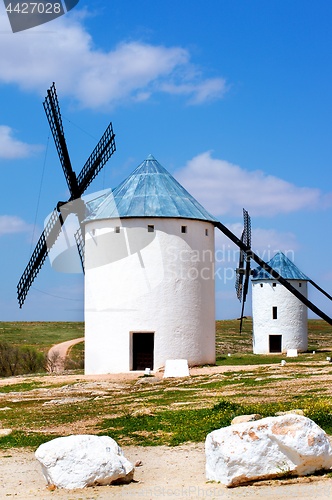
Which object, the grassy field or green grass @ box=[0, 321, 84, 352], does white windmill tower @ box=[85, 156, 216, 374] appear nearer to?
the grassy field

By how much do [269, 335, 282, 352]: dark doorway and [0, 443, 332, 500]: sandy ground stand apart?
33.1 meters

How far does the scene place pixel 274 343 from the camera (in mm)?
43438

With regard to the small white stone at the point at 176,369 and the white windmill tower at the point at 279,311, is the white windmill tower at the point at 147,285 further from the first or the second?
the white windmill tower at the point at 279,311

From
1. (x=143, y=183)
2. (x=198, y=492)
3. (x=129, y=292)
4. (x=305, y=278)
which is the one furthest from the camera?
(x=305, y=278)

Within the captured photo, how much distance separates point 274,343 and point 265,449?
35.6m

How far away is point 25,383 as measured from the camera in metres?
24.9

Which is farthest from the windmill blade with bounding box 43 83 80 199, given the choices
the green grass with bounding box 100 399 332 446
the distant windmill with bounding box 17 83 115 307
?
the green grass with bounding box 100 399 332 446

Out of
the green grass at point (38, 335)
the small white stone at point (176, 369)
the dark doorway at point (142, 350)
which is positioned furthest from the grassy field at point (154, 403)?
the green grass at point (38, 335)

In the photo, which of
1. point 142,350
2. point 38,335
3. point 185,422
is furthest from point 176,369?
point 38,335

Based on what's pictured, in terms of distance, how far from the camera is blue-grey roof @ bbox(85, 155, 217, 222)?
91.6 ft

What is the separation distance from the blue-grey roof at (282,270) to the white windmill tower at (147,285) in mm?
14759

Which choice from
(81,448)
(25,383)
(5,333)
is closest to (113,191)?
(25,383)

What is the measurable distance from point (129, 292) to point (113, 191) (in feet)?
15.1

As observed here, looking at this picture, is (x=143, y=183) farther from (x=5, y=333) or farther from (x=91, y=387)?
(x=5, y=333)
